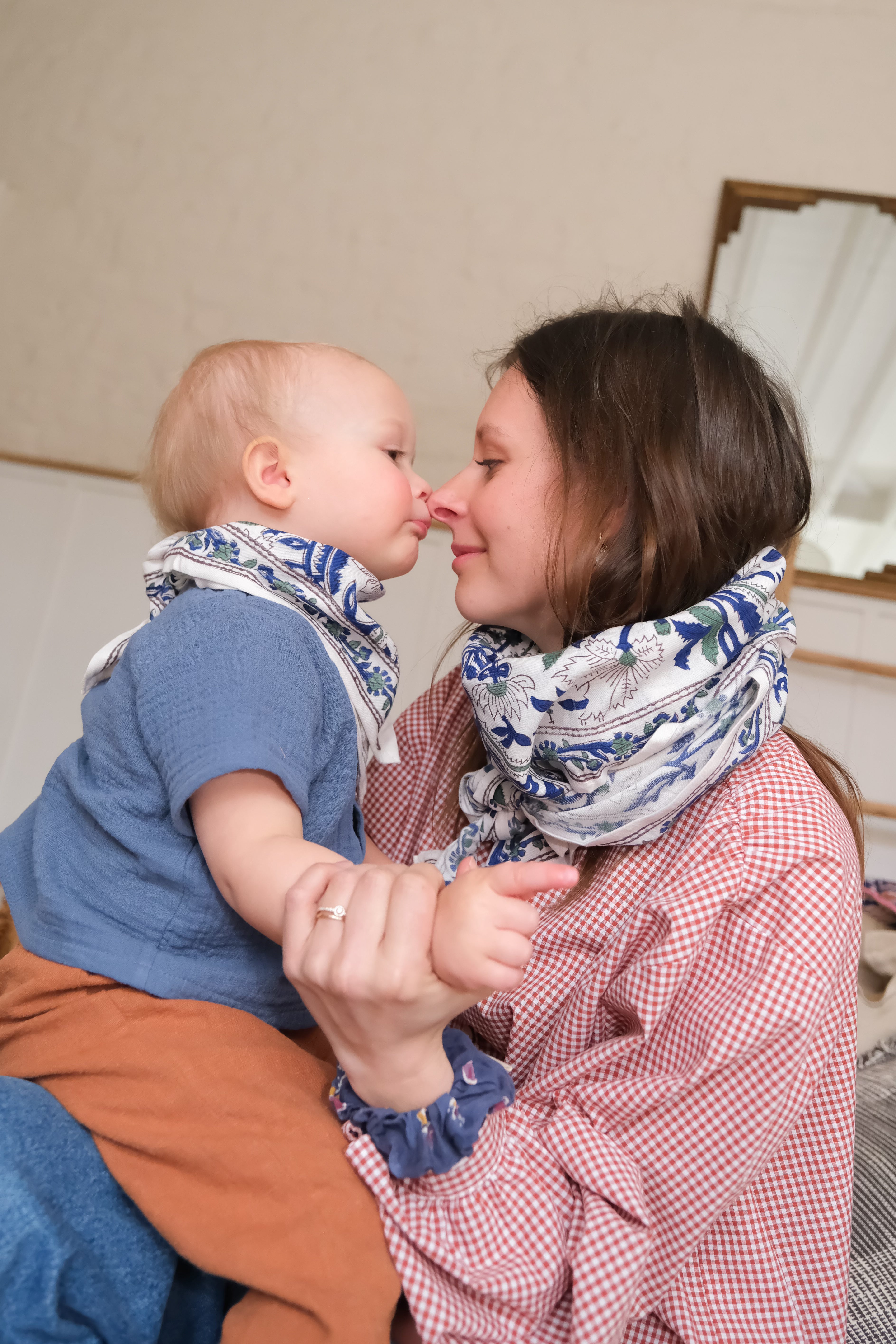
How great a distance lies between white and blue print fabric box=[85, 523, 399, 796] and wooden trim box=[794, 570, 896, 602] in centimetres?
200

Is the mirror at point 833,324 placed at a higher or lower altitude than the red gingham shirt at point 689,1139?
higher

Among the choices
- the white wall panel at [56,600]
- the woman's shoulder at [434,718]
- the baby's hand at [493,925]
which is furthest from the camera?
the white wall panel at [56,600]

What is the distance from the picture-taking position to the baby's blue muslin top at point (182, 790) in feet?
2.66

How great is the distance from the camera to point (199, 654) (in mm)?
851

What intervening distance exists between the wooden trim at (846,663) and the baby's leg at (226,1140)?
7.12 ft

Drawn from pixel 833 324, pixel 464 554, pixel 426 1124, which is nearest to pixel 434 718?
pixel 464 554

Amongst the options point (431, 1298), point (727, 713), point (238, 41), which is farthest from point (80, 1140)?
point (238, 41)

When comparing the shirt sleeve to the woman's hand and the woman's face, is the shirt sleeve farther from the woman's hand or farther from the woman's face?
the woman's face

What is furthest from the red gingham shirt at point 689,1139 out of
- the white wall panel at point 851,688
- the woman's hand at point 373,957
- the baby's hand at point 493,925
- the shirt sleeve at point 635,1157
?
the white wall panel at point 851,688

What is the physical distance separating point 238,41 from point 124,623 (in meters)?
1.89

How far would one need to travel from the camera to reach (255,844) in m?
0.77

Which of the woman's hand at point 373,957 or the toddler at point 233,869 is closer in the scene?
the woman's hand at point 373,957

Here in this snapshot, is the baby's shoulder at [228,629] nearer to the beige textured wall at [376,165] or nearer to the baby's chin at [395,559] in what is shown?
the baby's chin at [395,559]

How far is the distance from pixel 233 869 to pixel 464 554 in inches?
23.7
